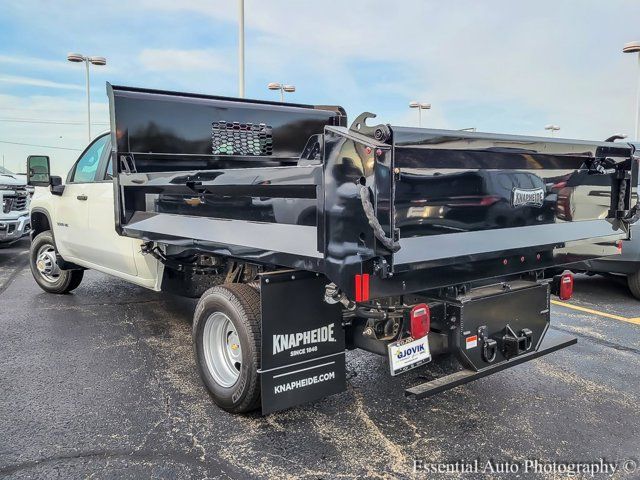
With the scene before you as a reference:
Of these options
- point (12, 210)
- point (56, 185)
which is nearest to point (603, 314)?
point (56, 185)

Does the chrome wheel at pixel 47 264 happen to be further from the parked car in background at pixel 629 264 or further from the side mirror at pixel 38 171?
the parked car in background at pixel 629 264

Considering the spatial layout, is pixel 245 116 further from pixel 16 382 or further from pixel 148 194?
pixel 16 382

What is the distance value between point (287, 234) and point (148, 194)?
5.83 ft

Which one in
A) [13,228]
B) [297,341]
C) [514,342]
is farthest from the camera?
[13,228]

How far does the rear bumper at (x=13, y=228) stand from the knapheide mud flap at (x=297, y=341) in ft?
26.9

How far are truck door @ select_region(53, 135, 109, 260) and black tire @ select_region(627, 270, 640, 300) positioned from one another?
6700mm

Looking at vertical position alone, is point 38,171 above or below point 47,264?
above

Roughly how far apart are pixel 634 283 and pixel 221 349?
583 centimetres

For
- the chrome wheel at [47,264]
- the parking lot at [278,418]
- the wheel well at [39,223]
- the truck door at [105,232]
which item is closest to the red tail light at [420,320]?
the parking lot at [278,418]

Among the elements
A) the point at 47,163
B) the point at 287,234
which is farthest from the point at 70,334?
the point at 287,234

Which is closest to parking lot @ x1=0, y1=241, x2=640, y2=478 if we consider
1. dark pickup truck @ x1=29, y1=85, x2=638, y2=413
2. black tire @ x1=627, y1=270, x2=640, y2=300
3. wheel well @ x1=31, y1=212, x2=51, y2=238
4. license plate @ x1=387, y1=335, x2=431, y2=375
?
dark pickup truck @ x1=29, y1=85, x2=638, y2=413

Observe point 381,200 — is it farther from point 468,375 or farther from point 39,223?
point 39,223

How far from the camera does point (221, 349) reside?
150 inches

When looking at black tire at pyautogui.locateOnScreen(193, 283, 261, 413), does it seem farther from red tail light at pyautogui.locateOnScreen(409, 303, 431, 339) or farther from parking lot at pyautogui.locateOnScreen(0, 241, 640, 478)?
red tail light at pyautogui.locateOnScreen(409, 303, 431, 339)
